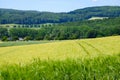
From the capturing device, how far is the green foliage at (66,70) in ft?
16.2

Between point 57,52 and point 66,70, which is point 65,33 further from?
point 66,70

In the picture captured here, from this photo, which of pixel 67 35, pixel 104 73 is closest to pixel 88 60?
pixel 104 73

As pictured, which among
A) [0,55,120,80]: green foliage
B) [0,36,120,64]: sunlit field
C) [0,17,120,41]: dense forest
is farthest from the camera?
[0,17,120,41]: dense forest

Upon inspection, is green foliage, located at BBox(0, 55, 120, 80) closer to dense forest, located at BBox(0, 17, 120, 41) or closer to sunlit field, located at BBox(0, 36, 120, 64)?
sunlit field, located at BBox(0, 36, 120, 64)

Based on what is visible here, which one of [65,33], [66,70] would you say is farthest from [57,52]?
[65,33]

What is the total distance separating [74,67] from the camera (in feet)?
18.0

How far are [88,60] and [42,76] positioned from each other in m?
1.34

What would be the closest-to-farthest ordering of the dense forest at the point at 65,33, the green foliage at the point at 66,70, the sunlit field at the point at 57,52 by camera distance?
1. the green foliage at the point at 66,70
2. the sunlit field at the point at 57,52
3. the dense forest at the point at 65,33

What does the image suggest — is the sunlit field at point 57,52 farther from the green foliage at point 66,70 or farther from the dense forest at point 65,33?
the dense forest at point 65,33

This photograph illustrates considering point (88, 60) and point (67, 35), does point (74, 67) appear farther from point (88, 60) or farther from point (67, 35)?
point (67, 35)

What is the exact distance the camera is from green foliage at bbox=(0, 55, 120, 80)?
4.94m

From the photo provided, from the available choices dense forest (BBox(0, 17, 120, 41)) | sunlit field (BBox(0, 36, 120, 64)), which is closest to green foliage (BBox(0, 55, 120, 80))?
sunlit field (BBox(0, 36, 120, 64))

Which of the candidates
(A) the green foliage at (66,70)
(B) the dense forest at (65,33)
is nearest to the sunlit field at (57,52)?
(A) the green foliage at (66,70)

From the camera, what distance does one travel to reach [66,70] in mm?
5270
